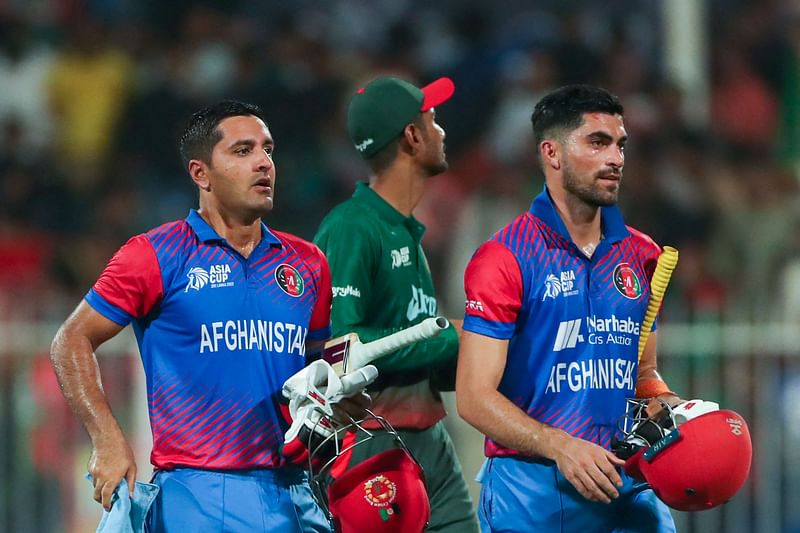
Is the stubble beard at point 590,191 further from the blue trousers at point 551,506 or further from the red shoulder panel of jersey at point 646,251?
the blue trousers at point 551,506

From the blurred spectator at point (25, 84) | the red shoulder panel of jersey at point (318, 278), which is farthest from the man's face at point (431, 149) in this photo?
the blurred spectator at point (25, 84)

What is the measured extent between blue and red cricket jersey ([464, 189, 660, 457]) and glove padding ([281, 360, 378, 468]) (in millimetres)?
501

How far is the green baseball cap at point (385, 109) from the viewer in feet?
22.0

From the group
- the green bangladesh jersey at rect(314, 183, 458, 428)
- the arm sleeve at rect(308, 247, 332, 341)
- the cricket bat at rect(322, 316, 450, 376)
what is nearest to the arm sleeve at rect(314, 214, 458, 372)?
the green bangladesh jersey at rect(314, 183, 458, 428)

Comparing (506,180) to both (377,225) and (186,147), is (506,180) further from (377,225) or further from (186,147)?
(186,147)

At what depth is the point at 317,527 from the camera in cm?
546

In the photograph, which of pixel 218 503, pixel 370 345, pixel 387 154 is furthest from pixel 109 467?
pixel 387 154

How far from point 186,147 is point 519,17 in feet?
25.7

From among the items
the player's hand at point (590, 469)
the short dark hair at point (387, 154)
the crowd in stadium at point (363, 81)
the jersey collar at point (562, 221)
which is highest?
the crowd in stadium at point (363, 81)

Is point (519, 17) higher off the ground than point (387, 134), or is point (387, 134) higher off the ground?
point (519, 17)

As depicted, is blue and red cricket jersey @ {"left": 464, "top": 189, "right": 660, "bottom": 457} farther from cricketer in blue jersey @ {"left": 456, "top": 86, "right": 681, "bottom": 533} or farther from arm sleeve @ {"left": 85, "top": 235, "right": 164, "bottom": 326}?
arm sleeve @ {"left": 85, "top": 235, "right": 164, "bottom": 326}

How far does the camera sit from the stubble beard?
18.3 feet

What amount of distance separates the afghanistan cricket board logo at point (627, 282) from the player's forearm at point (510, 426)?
674mm

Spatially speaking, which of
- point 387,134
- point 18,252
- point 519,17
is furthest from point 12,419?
point 519,17
